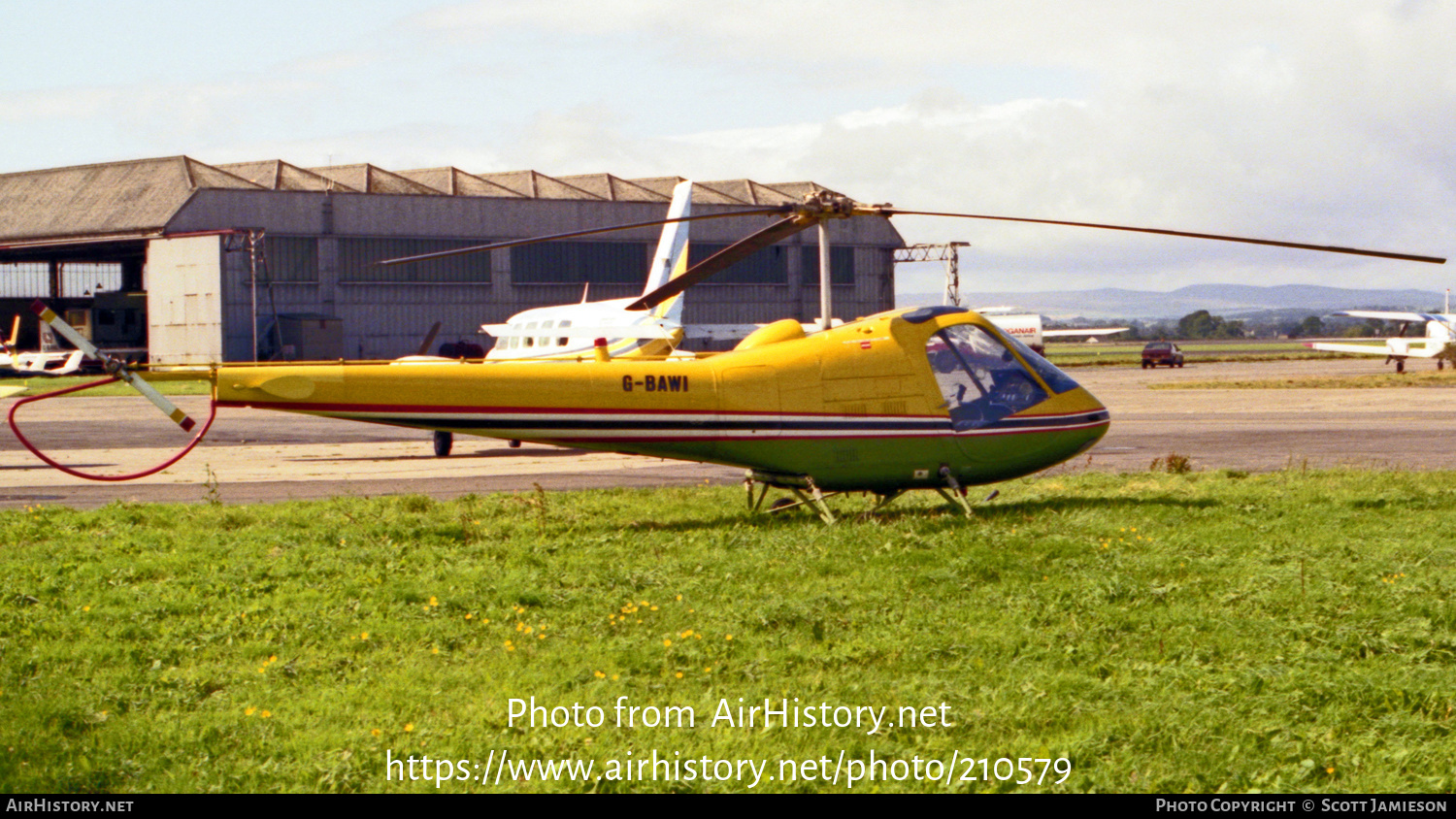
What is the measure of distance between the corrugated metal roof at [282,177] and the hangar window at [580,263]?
10.9 m

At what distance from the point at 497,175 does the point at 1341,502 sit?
73.0 m

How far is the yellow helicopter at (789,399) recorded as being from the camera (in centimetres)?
1331

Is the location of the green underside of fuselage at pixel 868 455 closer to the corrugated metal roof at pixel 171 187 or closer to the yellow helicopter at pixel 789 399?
the yellow helicopter at pixel 789 399

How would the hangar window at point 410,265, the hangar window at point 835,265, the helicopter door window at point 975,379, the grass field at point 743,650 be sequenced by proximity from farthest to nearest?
the hangar window at point 835,265, the hangar window at point 410,265, the helicopter door window at point 975,379, the grass field at point 743,650

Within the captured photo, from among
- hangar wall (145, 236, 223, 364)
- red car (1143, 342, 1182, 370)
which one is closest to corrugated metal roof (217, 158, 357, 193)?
hangar wall (145, 236, 223, 364)

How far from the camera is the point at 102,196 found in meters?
70.3

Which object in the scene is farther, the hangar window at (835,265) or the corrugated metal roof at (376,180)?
the hangar window at (835,265)

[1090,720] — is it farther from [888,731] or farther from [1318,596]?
[1318,596]

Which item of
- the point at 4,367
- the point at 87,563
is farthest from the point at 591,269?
the point at 87,563

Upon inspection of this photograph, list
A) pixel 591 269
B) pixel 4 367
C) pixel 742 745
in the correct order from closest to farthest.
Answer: pixel 742 745, pixel 4 367, pixel 591 269

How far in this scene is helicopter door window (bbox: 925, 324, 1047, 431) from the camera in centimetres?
1438

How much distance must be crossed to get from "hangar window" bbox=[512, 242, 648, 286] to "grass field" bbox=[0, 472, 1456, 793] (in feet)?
205

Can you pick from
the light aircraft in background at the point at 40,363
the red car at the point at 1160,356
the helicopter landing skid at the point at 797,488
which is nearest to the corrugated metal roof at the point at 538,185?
the light aircraft in background at the point at 40,363

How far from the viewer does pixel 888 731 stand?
6871 millimetres
